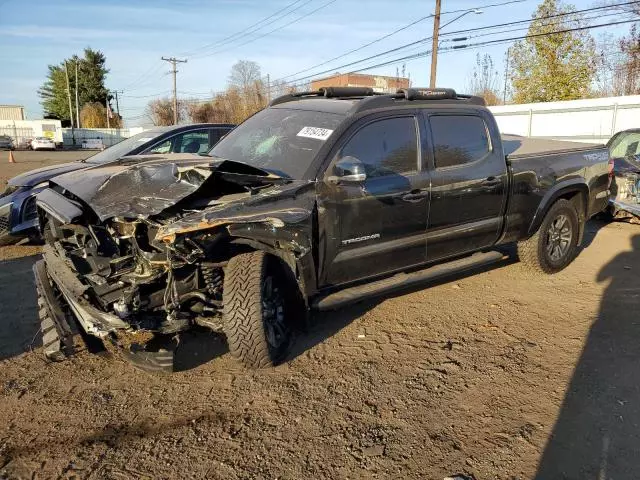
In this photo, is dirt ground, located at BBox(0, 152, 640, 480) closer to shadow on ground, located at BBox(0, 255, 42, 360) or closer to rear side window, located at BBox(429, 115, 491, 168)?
shadow on ground, located at BBox(0, 255, 42, 360)

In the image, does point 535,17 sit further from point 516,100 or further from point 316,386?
point 316,386

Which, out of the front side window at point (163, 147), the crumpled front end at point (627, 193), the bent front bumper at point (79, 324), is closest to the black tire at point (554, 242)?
the crumpled front end at point (627, 193)

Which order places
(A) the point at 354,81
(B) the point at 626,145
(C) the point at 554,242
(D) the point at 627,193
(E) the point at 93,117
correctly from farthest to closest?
(E) the point at 93,117 < (A) the point at 354,81 < (B) the point at 626,145 < (D) the point at 627,193 < (C) the point at 554,242

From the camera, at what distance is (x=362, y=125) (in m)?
4.08

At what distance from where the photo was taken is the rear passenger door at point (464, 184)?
4.54 meters

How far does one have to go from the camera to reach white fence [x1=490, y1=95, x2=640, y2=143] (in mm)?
17156

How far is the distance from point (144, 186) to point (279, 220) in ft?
3.14

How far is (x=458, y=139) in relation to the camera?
4.77 m

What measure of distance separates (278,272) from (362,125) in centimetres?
141

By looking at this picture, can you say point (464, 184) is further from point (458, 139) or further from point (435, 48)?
point (435, 48)

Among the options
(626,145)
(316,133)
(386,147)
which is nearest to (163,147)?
(316,133)

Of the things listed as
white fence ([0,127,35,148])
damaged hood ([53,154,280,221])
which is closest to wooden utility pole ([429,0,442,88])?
damaged hood ([53,154,280,221])

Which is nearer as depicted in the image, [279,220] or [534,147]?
[279,220]

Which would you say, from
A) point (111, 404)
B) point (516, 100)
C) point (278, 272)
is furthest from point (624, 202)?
point (516, 100)
